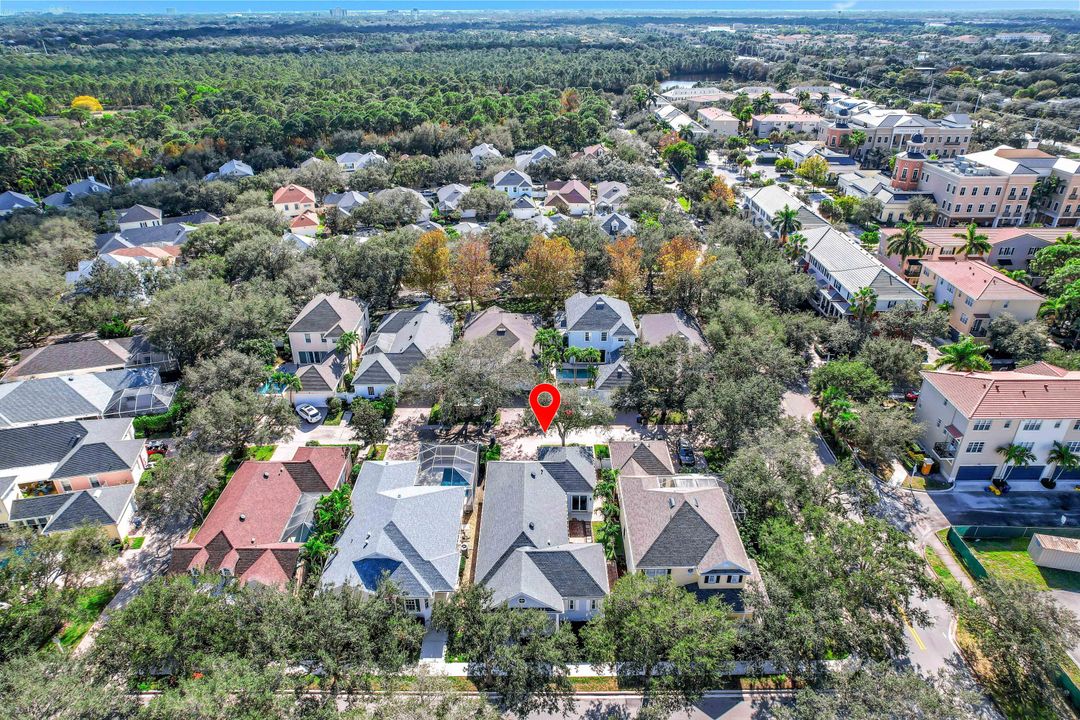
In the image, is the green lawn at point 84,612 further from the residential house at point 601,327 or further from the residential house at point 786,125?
the residential house at point 786,125

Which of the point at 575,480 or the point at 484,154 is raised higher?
the point at 484,154

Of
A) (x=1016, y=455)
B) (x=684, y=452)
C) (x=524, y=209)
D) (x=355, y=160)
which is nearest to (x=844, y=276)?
(x=1016, y=455)

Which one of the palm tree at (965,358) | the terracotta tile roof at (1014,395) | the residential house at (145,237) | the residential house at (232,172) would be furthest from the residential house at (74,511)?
Answer: the residential house at (232,172)

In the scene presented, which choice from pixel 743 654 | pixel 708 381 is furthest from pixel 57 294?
pixel 743 654

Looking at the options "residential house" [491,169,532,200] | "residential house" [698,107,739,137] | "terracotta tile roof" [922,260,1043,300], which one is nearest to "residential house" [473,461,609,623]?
"terracotta tile roof" [922,260,1043,300]

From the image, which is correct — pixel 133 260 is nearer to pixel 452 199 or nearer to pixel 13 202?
pixel 13 202

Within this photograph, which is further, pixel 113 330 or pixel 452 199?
pixel 452 199
